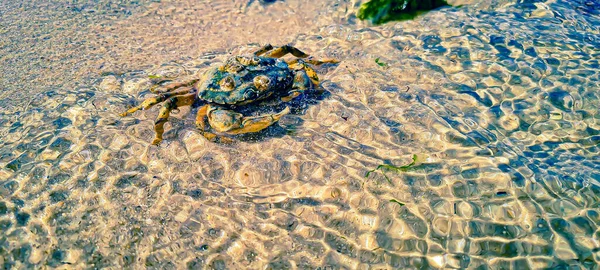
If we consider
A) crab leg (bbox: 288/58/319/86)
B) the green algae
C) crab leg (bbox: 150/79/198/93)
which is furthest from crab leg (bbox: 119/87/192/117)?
the green algae

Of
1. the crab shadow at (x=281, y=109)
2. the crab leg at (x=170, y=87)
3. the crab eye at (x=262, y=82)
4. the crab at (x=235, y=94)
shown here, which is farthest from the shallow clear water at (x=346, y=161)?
the crab eye at (x=262, y=82)

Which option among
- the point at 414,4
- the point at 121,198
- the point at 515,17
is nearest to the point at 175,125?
the point at 121,198

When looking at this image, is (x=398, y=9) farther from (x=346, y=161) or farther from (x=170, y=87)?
(x=170, y=87)

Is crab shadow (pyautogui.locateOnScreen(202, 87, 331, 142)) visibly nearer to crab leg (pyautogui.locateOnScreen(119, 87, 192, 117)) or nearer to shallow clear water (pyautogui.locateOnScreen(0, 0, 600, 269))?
shallow clear water (pyautogui.locateOnScreen(0, 0, 600, 269))

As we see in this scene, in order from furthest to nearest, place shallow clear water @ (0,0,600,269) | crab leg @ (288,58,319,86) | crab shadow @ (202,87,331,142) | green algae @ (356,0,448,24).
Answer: green algae @ (356,0,448,24), crab leg @ (288,58,319,86), crab shadow @ (202,87,331,142), shallow clear water @ (0,0,600,269)

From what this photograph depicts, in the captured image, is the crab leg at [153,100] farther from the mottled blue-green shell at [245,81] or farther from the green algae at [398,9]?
the green algae at [398,9]

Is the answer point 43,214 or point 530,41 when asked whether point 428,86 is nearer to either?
point 530,41
